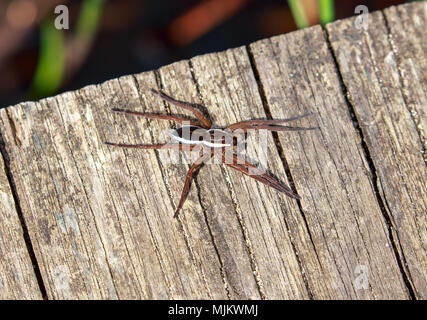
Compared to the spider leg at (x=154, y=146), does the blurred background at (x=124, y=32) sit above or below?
above

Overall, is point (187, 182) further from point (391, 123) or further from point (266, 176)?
point (391, 123)

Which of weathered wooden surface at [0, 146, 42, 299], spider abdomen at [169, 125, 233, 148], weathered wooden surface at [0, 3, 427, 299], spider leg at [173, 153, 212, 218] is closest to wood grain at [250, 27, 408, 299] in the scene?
weathered wooden surface at [0, 3, 427, 299]

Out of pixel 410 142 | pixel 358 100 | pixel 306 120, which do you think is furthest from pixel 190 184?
pixel 410 142

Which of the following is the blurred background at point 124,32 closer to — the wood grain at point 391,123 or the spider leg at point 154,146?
the wood grain at point 391,123

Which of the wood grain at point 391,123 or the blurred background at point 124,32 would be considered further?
the blurred background at point 124,32

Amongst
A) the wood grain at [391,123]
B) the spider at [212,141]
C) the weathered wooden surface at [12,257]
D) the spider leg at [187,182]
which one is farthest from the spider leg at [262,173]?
the weathered wooden surface at [12,257]

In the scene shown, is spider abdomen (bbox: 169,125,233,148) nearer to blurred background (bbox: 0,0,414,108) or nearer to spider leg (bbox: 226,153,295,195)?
spider leg (bbox: 226,153,295,195)
